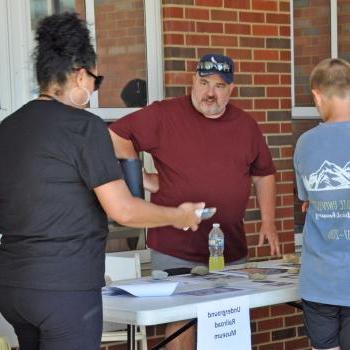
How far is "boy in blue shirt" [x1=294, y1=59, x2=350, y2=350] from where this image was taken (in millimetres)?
3336

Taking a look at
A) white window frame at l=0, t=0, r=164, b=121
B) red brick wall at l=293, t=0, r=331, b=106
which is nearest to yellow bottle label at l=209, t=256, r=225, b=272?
white window frame at l=0, t=0, r=164, b=121

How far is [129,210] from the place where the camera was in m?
2.88

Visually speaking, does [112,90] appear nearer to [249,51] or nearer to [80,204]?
[249,51]

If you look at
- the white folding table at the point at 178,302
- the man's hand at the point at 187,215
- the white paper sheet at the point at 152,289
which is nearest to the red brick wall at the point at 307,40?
the white folding table at the point at 178,302

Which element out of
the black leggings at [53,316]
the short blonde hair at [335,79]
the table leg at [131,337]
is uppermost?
the short blonde hair at [335,79]

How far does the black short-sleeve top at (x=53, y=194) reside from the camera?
2.79 m

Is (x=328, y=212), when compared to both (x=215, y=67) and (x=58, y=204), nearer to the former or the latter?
(x=58, y=204)

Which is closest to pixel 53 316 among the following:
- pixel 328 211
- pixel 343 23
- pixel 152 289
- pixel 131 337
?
pixel 152 289

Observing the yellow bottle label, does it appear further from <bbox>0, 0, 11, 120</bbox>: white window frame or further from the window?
the window

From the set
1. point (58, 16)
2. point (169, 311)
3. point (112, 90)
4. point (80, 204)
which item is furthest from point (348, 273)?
point (112, 90)

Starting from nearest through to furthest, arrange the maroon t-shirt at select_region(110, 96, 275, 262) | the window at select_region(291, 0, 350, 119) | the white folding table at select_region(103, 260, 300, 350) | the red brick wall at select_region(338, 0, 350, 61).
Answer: the white folding table at select_region(103, 260, 300, 350), the maroon t-shirt at select_region(110, 96, 275, 262), the window at select_region(291, 0, 350, 119), the red brick wall at select_region(338, 0, 350, 61)

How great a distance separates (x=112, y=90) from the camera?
16.9 feet

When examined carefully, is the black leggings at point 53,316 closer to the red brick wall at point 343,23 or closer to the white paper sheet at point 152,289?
the white paper sheet at point 152,289

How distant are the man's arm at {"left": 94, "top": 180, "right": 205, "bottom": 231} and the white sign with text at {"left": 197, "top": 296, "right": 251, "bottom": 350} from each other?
48cm
